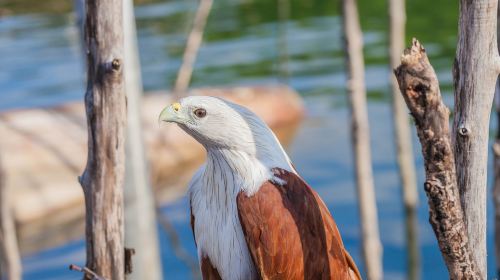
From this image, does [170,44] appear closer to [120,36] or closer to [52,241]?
[52,241]

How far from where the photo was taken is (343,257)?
7.77ft

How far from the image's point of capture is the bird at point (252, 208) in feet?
7.45

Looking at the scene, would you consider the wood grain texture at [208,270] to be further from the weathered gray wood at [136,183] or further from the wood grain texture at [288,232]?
the weathered gray wood at [136,183]

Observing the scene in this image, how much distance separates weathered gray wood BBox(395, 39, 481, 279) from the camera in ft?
4.78

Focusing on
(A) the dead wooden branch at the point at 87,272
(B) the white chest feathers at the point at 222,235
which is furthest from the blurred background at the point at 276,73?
(A) the dead wooden branch at the point at 87,272

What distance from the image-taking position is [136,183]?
3482 millimetres

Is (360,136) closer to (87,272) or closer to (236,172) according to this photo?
(236,172)

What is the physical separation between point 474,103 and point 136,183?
6.51 ft

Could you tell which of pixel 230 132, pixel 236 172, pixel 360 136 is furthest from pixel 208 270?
pixel 360 136

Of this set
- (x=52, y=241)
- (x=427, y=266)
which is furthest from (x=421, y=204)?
(x=52, y=241)

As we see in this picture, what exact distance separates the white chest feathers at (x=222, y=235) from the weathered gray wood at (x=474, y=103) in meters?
0.75

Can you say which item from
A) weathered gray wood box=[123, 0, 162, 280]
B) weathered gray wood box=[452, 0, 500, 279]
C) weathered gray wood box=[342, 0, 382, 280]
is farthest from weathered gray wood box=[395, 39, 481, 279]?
weathered gray wood box=[342, 0, 382, 280]

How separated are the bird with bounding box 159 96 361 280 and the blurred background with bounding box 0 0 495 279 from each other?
2448 mm

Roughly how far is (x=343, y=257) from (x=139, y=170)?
136 cm
